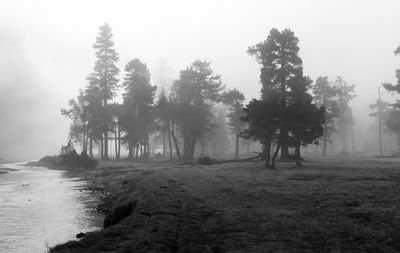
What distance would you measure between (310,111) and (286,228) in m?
24.2

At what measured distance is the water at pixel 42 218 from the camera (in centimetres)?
1334

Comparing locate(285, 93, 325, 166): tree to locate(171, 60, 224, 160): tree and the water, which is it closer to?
the water

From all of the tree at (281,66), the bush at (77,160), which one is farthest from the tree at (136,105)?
the tree at (281,66)

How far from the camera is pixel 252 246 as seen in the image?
938 centimetres

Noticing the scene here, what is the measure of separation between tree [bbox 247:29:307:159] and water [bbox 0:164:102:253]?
29.5 metres

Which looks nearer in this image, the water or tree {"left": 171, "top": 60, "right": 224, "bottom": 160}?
the water

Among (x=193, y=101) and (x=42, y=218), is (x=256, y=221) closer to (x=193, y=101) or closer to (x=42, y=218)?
(x=42, y=218)

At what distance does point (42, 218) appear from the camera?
1797cm

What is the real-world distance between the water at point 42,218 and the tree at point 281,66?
96.8ft

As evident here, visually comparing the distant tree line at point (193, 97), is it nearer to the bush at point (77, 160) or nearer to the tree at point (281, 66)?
the tree at point (281, 66)

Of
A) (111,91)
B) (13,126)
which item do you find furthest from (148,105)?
(13,126)

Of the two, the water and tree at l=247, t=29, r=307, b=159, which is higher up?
tree at l=247, t=29, r=307, b=159

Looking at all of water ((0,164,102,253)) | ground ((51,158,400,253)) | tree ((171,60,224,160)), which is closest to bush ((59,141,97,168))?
tree ((171,60,224,160))

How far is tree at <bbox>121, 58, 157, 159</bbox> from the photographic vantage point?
69.8 m
